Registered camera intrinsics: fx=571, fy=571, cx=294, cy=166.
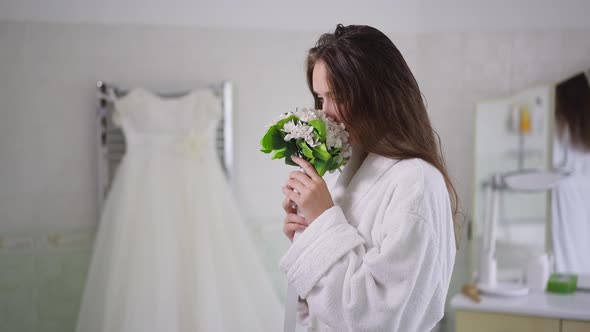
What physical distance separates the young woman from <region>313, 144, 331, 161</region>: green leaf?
32 millimetres

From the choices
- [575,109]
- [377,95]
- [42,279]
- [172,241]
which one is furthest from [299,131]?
[42,279]

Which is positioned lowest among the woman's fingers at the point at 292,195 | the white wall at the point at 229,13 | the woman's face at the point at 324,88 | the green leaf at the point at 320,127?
the woman's fingers at the point at 292,195

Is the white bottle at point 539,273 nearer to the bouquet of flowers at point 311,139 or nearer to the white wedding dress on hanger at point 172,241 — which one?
the white wedding dress on hanger at point 172,241

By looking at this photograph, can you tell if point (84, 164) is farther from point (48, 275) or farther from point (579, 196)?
point (579, 196)

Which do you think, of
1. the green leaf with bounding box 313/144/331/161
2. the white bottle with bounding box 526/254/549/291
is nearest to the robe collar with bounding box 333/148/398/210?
the green leaf with bounding box 313/144/331/161

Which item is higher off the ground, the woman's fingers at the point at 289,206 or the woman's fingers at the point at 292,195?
the woman's fingers at the point at 292,195

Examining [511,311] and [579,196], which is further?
[579,196]

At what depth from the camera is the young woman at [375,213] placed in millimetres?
1017

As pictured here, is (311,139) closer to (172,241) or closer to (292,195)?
(292,195)

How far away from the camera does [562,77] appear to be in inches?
91.7

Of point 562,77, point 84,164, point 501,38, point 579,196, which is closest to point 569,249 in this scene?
point 579,196

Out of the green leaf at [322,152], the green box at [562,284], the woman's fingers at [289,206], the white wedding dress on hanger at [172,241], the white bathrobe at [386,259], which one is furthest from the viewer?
the green box at [562,284]

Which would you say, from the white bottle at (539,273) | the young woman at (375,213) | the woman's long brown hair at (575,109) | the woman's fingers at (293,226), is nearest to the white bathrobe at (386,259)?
the young woman at (375,213)

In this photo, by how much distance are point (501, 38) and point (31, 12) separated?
6.40ft
